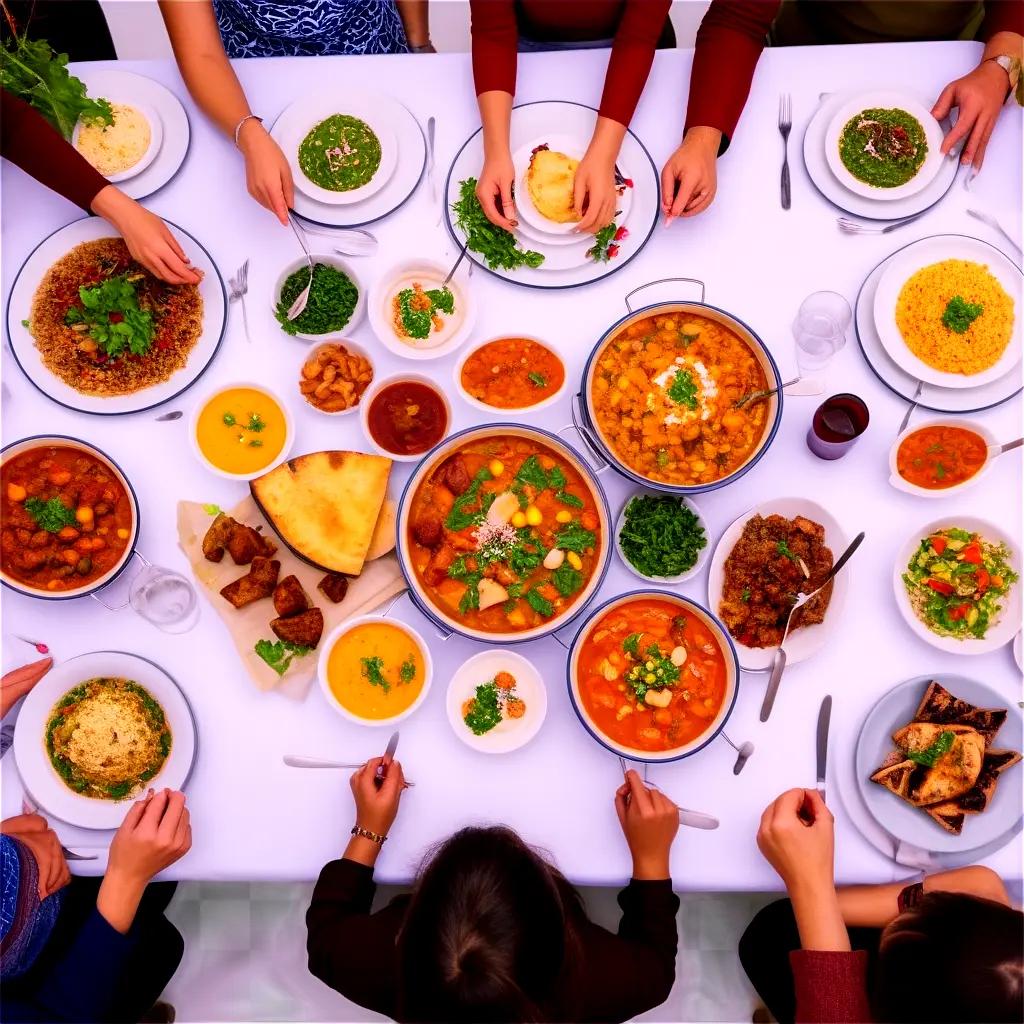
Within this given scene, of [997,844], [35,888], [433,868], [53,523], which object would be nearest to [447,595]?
[433,868]

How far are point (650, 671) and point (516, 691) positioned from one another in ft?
1.42

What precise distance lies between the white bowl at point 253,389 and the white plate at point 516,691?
92 cm

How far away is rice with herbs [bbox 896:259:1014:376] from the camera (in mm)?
2439

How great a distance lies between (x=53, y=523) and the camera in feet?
7.70

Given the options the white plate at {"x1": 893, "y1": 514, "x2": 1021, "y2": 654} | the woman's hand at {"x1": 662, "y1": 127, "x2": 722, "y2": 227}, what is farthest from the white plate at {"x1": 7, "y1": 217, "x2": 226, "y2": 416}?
the white plate at {"x1": 893, "y1": 514, "x2": 1021, "y2": 654}

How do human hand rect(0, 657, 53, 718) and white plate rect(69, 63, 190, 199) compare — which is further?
white plate rect(69, 63, 190, 199)

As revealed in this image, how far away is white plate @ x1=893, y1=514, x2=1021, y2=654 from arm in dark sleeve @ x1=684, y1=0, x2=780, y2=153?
1.52 m

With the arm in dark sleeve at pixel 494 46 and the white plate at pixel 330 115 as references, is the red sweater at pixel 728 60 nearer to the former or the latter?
the arm in dark sleeve at pixel 494 46

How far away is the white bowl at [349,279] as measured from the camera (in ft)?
8.13

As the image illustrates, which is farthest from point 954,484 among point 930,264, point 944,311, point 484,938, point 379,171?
point 379,171

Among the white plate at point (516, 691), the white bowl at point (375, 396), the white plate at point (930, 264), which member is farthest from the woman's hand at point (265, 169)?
the white plate at point (930, 264)

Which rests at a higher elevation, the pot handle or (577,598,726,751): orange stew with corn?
the pot handle

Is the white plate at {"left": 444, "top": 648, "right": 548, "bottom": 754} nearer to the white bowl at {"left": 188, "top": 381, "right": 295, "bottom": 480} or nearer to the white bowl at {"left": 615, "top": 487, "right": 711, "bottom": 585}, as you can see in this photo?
the white bowl at {"left": 615, "top": 487, "right": 711, "bottom": 585}

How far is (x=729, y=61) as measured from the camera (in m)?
2.49
